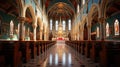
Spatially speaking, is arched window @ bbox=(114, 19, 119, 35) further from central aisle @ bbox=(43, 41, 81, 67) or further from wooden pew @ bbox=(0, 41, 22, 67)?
wooden pew @ bbox=(0, 41, 22, 67)

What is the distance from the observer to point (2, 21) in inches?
899

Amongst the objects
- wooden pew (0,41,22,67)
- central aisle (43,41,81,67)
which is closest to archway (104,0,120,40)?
central aisle (43,41,81,67)

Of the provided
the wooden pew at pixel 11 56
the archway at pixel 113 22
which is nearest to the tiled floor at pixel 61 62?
the wooden pew at pixel 11 56

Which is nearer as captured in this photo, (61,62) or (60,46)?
(61,62)

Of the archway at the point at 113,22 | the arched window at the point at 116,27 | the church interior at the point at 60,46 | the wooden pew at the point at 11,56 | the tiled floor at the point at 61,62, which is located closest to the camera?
the wooden pew at the point at 11,56

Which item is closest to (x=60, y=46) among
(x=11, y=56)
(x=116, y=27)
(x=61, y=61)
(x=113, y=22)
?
(x=116, y=27)

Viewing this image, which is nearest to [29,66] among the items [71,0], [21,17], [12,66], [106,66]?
[12,66]

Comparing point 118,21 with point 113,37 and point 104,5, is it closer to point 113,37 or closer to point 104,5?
point 113,37

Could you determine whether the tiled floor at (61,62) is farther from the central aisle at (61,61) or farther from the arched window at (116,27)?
the arched window at (116,27)

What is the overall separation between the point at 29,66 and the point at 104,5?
12.7 meters

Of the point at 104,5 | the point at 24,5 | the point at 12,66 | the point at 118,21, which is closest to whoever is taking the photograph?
the point at 12,66

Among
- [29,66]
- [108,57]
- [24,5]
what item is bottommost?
[29,66]

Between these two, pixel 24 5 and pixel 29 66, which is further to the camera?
pixel 24 5

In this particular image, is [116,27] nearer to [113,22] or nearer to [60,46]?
[113,22]
